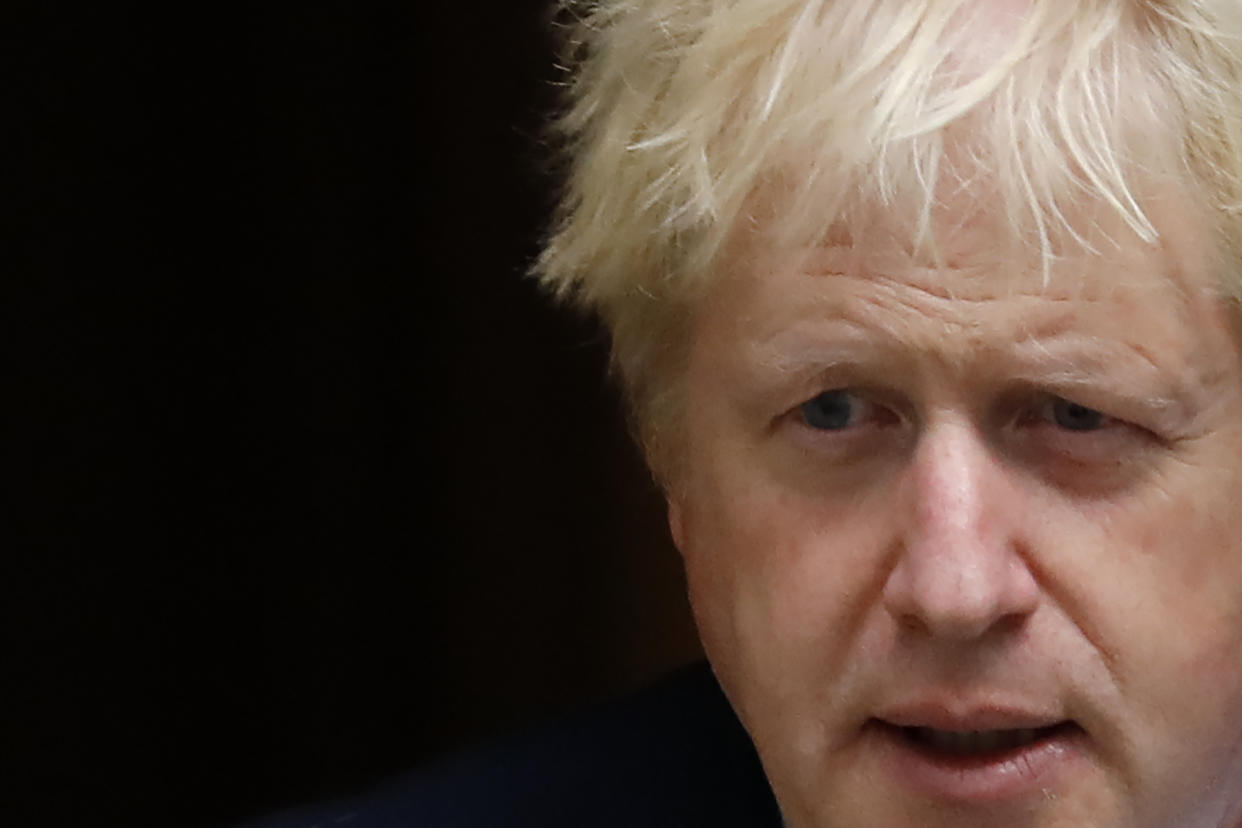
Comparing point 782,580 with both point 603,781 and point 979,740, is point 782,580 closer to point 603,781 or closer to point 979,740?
point 979,740

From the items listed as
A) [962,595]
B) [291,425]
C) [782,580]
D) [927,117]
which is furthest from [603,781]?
[291,425]

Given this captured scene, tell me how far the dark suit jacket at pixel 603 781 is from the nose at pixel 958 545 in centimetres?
42

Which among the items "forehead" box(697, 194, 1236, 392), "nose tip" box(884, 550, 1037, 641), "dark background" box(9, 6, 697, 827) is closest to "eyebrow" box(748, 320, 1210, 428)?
"forehead" box(697, 194, 1236, 392)

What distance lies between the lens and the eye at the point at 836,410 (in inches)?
40.4

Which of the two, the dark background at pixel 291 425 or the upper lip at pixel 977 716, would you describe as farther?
the dark background at pixel 291 425

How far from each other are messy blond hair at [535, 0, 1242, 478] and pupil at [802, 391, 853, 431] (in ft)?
0.34

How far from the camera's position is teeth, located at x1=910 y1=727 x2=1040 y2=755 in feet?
3.32

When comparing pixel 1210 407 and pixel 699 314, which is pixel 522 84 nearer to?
Answer: pixel 699 314

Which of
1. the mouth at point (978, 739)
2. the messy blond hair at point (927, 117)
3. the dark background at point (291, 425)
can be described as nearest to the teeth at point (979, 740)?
the mouth at point (978, 739)

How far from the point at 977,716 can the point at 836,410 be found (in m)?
0.21

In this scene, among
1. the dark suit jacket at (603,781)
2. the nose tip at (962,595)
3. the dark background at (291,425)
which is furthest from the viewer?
the dark background at (291,425)

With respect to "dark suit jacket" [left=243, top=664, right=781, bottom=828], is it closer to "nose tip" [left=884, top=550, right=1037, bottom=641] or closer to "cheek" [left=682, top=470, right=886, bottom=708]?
"cheek" [left=682, top=470, right=886, bottom=708]

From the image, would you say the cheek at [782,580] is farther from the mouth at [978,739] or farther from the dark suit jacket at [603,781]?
the dark suit jacket at [603,781]

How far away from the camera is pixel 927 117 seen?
3.13 ft
